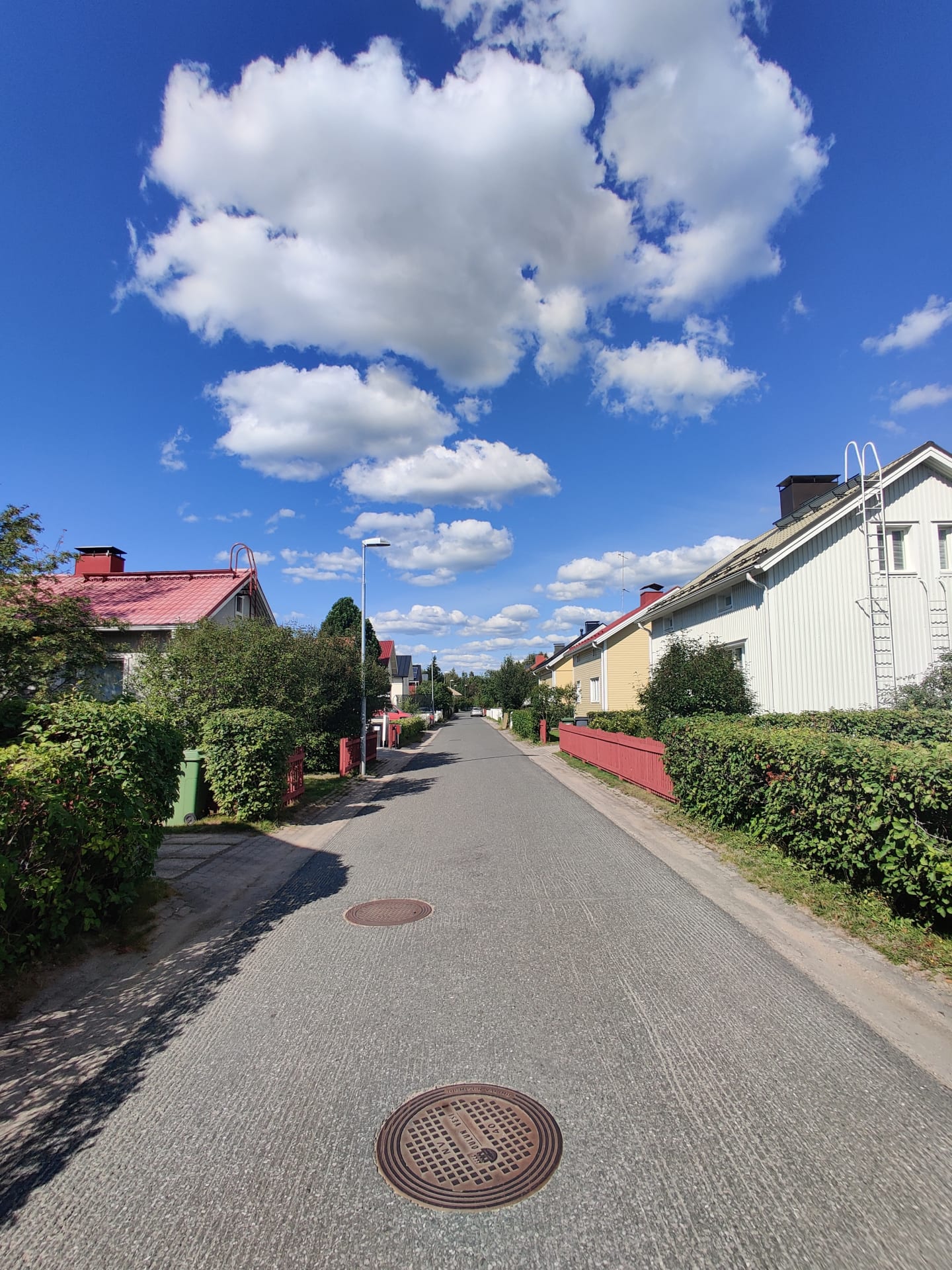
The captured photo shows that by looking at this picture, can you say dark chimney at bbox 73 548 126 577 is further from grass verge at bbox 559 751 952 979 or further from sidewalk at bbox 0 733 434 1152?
grass verge at bbox 559 751 952 979

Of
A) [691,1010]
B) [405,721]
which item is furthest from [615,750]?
[405,721]

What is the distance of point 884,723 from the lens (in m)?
10.9

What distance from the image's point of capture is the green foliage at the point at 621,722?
20.9m

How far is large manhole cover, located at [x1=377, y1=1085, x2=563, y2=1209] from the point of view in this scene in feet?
8.58

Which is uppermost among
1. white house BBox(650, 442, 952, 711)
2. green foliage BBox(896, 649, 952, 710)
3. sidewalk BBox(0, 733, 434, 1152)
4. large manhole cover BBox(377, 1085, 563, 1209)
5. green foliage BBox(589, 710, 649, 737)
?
white house BBox(650, 442, 952, 711)

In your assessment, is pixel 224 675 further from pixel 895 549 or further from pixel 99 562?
pixel 895 549

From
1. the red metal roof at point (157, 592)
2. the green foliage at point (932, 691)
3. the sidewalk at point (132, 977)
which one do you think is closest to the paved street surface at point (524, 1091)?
the sidewalk at point (132, 977)

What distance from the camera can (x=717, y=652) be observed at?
52.2 feet

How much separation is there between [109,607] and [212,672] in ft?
27.8

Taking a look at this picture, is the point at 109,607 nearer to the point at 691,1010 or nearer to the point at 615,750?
the point at 615,750

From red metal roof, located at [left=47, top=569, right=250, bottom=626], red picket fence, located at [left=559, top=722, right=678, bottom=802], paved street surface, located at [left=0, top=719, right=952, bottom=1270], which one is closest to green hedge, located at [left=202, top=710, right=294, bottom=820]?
paved street surface, located at [left=0, top=719, right=952, bottom=1270]

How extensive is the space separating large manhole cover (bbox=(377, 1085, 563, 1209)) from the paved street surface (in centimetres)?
7

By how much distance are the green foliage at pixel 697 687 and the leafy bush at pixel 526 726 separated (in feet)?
59.0

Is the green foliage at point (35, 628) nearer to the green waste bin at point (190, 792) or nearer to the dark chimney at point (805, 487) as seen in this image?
the green waste bin at point (190, 792)
